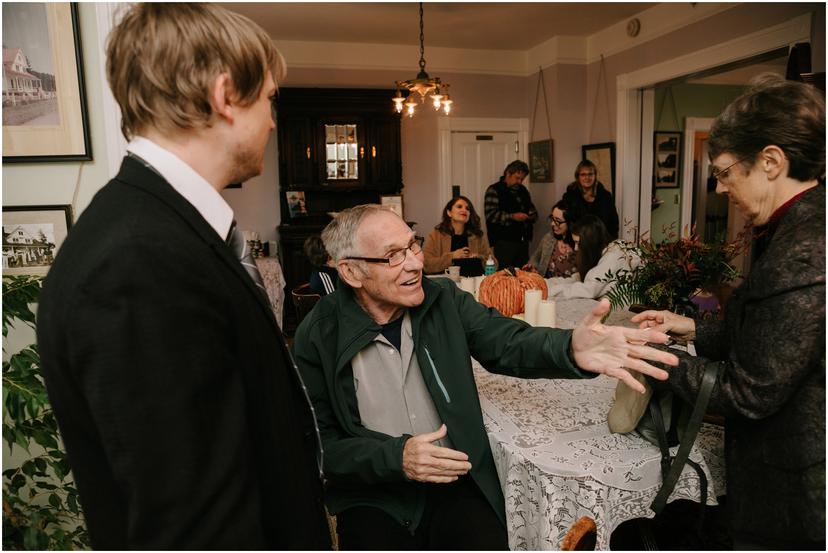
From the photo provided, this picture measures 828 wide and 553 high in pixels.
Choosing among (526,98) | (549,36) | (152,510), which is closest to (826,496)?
(152,510)

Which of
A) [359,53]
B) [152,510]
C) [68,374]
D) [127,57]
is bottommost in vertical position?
[152,510]

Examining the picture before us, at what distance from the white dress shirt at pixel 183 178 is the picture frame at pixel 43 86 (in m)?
0.74

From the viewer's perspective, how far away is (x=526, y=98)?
23.1 ft

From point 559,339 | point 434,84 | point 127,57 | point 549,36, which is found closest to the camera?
point 127,57

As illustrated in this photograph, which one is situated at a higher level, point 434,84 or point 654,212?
point 434,84

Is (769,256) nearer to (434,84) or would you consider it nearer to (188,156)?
(188,156)

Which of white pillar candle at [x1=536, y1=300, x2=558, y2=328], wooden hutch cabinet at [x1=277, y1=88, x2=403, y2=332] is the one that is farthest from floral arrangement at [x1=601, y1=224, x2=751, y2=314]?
wooden hutch cabinet at [x1=277, y1=88, x2=403, y2=332]

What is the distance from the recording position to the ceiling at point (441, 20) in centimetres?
509

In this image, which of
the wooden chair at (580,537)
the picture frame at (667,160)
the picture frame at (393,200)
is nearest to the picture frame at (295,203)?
the picture frame at (393,200)

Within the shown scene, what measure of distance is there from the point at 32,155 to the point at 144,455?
1.11 m

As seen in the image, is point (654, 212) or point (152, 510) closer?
point (152, 510)

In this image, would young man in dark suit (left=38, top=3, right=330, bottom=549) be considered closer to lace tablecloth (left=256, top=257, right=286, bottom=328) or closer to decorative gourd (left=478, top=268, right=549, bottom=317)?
decorative gourd (left=478, top=268, right=549, bottom=317)

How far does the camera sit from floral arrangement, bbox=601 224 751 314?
5.79ft

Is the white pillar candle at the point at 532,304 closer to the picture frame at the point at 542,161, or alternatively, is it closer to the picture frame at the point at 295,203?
the picture frame at the point at 295,203
